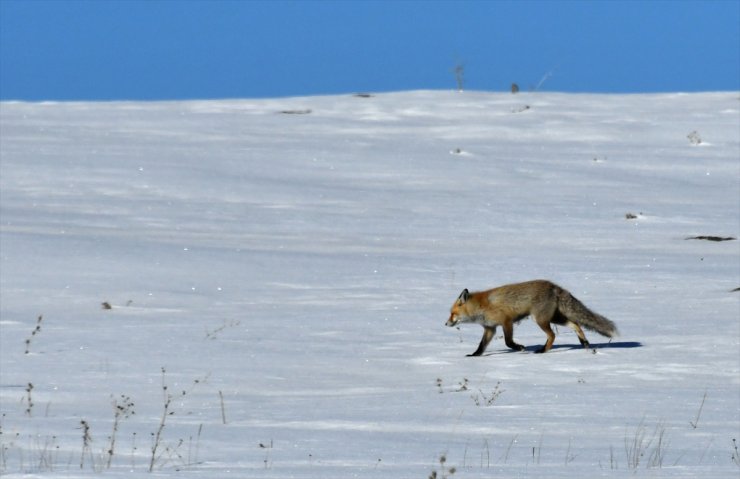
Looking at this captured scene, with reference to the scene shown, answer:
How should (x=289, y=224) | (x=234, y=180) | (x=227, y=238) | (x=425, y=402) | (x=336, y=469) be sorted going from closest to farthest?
1. (x=336, y=469)
2. (x=425, y=402)
3. (x=227, y=238)
4. (x=289, y=224)
5. (x=234, y=180)

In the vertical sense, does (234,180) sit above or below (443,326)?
above

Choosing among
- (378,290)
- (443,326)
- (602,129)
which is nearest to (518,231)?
(378,290)

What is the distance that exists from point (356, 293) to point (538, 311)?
12.6ft

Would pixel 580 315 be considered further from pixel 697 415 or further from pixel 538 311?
pixel 697 415

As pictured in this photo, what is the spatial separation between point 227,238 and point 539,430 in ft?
39.2

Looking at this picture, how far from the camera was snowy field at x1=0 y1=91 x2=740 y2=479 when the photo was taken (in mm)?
6926

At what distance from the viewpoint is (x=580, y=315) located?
10891 mm

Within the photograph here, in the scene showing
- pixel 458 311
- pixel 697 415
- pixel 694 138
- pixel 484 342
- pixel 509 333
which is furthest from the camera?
pixel 694 138

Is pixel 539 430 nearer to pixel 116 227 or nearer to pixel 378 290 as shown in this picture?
pixel 378 290

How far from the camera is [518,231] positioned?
19812mm

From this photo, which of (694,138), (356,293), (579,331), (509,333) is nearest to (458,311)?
(509,333)

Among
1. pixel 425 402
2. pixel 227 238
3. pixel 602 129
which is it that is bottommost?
pixel 425 402

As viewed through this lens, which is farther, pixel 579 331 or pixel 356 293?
pixel 356 293

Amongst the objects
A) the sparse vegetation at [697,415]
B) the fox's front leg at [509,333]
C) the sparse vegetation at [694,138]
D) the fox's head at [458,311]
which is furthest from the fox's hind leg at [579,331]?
the sparse vegetation at [694,138]
